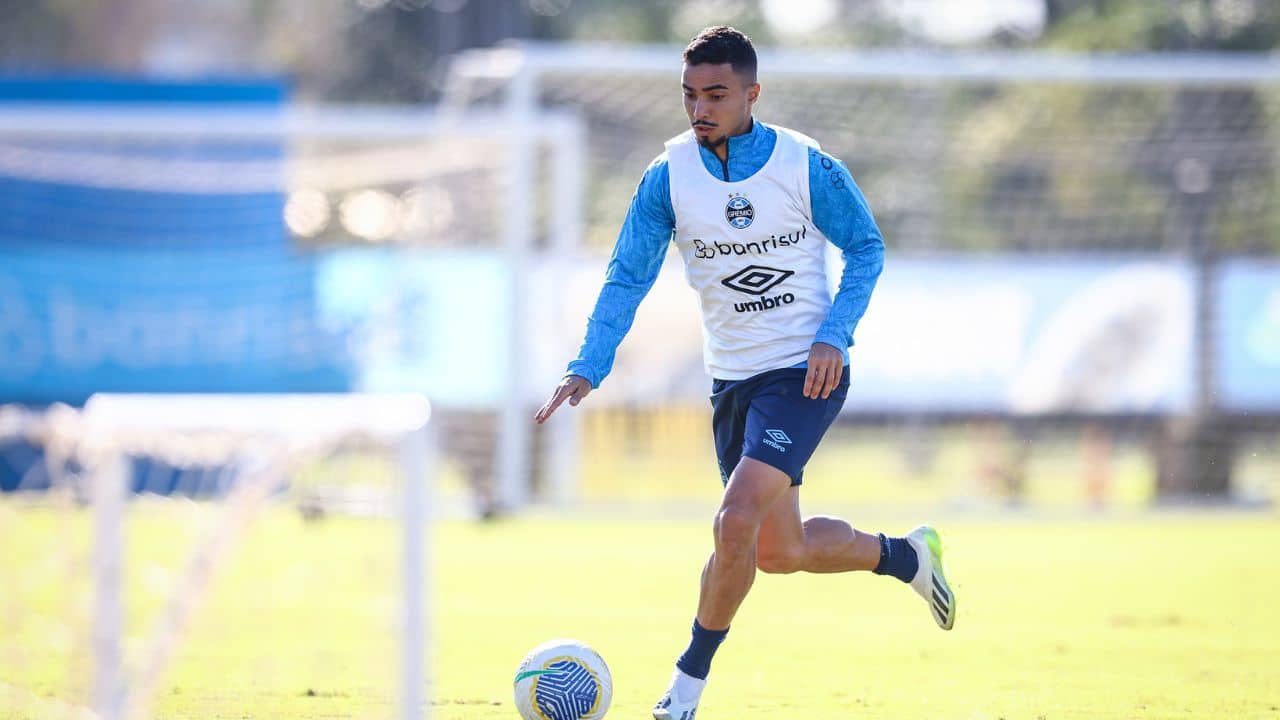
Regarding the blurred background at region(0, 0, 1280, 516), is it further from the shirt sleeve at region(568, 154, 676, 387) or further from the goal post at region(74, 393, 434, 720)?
the goal post at region(74, 393, 434, 720)

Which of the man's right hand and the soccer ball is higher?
the man's right hand

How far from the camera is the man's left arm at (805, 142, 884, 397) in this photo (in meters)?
5.16

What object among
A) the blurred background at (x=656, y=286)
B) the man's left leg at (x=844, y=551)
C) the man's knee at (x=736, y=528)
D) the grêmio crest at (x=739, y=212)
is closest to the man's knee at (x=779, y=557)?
the man's left leg at (x=844, y=551)

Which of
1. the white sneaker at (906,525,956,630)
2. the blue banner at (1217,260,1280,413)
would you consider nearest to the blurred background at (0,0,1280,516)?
the blue banner at (1217,260,1280,413)

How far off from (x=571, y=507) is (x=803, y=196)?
849cm

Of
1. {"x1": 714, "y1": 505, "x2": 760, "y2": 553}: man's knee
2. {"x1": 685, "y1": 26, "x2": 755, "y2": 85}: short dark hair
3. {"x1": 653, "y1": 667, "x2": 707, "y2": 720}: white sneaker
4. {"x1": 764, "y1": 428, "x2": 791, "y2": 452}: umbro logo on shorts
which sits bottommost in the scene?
{"x1": 653, "y1": 667, "x2": 707, "y2": 720}: white sneaker

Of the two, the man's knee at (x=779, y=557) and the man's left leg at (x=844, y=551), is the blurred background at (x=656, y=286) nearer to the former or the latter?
the man's left leg at (x=844, y=551)

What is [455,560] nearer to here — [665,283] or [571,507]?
[571,507]

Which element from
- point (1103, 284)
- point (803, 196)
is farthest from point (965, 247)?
point (803, 196)

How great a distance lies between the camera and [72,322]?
50.6ft

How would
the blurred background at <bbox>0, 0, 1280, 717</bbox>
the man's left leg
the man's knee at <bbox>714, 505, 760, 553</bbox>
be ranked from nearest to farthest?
the man's knee at <bbox>714, 505, 760, 553</bbox>
the man's left leg
the blurred background at <bbox>0, 0, 1280, 717</bbox>

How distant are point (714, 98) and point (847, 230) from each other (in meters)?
0.63

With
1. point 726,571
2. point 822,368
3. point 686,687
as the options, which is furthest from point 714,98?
point 686,687

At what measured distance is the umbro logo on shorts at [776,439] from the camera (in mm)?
5016
